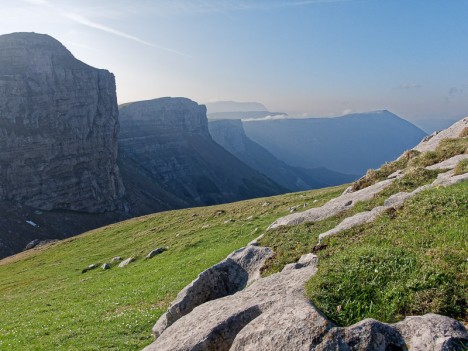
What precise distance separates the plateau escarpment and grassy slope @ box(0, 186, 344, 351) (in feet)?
328

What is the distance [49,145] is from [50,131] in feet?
23.0

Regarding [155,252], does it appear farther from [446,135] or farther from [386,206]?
[446,135]

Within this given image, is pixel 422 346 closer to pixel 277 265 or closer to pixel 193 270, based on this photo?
pixel 277 265

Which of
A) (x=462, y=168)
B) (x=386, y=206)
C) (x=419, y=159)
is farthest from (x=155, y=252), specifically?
(x=462, y=168)

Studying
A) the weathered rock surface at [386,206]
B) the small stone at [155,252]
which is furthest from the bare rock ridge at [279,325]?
the small stone at [155,252]

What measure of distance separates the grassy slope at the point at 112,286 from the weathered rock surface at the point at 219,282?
2.22 metres

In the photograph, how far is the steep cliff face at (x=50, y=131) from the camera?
524 ft

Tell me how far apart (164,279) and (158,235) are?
27.8 meters

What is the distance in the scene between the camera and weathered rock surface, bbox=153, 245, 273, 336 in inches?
579

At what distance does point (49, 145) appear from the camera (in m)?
172

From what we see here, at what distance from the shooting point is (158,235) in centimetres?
5397

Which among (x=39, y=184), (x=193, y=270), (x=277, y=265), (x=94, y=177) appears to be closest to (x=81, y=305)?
(x=193, y=270)

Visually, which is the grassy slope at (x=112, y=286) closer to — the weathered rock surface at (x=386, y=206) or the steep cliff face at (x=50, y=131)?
the weathered rock surface at (x=386, y=206)

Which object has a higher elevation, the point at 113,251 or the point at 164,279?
the point at 164,279
